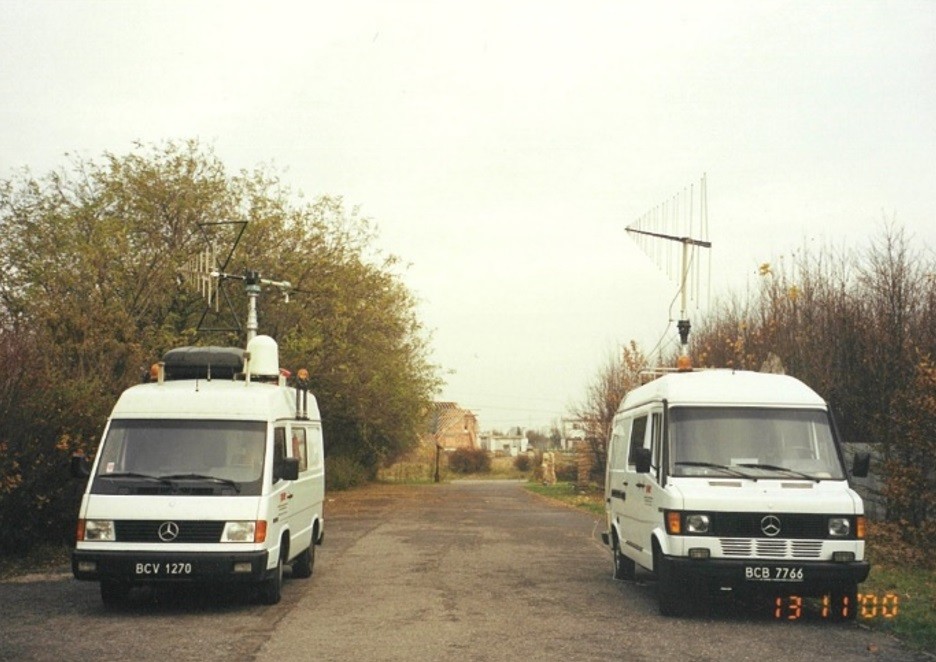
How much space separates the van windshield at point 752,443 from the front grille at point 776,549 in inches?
31.2

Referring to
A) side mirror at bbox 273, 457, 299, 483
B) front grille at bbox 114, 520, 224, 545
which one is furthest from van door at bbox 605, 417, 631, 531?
front grille at bbox 114, 520, 224, 545

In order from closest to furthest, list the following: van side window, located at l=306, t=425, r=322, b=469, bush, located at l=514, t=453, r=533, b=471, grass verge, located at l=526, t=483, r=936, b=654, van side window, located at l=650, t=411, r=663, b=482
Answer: grass verge, located at l=526, t=483, r=936, b=654
van side window, located at l=650, t=411, r=663, b=482
van side window, located at l=306, t=425, r=322, b=469
bush, located at l=514, t=453, r=533, b=471

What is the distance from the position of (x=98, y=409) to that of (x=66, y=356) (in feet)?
11.3

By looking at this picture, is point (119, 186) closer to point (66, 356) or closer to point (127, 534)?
point (66, 356)

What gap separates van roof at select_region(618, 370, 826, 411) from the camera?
1236 centimetres

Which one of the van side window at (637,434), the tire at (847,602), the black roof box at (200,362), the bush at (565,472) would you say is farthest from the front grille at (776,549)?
the bush at (565,472)

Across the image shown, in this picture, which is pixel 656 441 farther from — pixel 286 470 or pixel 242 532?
pixel 242 532

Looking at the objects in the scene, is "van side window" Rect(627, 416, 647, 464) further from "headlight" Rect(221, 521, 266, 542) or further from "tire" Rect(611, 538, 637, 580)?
"headlight" Rect(221, 521, 266, 542)

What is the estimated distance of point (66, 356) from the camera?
835 inches

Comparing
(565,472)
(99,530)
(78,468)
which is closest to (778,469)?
(99,530)

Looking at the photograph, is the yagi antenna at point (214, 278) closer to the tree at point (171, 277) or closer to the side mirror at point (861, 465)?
the tree at point (171, 277)

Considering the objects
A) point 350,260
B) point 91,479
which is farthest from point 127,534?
point 350,260

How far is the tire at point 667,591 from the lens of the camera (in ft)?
37.5

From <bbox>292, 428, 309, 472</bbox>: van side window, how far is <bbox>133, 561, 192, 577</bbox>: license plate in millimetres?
2739
